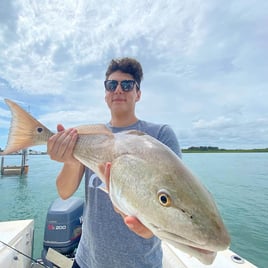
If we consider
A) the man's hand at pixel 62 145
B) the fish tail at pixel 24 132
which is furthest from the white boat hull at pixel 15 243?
the man's hand at pixel 62 145

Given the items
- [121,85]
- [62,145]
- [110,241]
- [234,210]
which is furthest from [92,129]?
[234,210]

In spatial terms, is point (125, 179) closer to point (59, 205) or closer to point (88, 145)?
point (88, 145)

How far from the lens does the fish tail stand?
7.18 feet

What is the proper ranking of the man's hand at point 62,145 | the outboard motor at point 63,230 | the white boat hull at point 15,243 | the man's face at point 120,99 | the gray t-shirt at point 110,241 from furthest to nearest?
the outboard motor at point 63,230 < the white boat hull at point 15,243 < the man's face at point 120,99 < the man's hand at point 62,145 < the gray t-shirt at point 110,241

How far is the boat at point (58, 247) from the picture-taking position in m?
3.40

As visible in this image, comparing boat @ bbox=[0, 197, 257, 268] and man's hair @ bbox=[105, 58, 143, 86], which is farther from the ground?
man's hair @ bbox=[105, 58, 143, 86]

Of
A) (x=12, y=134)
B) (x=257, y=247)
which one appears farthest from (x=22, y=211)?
(x=12, y=134)

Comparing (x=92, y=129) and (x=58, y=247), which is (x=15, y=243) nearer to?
(x=58, y=247)

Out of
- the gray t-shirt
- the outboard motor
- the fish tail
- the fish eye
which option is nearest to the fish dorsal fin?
the fish tail

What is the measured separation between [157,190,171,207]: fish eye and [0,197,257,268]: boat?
2.66 metres

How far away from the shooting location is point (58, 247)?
428cm

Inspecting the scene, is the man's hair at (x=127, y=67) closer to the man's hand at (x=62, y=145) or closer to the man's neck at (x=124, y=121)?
the man's neck at (x=124, y=121)

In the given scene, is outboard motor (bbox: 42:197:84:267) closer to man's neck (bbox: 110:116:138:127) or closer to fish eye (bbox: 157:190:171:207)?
man's neck (bbox: 110:116:138:127)

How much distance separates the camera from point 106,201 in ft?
6.89
